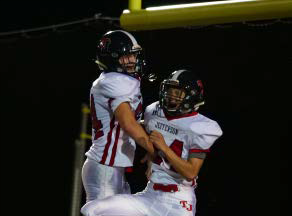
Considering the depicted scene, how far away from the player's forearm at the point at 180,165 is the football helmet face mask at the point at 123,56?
0.57 meters

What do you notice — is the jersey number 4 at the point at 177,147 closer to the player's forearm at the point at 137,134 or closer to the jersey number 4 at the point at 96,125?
the player's forearm at the point at 137,134

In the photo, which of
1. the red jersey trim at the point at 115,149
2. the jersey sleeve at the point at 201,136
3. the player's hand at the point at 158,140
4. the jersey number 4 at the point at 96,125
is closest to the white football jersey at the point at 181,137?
the jersey sleeve at the point at 201,136

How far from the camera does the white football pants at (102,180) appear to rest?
379 centimetres

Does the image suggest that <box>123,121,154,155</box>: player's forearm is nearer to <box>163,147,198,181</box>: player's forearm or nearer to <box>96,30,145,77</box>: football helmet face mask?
<box>163,147,198,181</box>: player's forearm

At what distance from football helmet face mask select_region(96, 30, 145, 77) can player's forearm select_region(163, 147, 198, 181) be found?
57cm

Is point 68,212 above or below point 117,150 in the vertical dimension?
below

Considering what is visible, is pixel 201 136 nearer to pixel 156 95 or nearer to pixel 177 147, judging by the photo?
pixel 177 147

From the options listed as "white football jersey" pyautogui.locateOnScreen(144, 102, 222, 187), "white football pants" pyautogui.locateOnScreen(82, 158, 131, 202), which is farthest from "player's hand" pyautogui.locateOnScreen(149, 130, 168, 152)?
"white football pants" pyautogui.locateOnScreen(82, 158, 131, 202)

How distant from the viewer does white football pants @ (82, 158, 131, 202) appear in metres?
3.79

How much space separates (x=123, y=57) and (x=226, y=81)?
1.26m

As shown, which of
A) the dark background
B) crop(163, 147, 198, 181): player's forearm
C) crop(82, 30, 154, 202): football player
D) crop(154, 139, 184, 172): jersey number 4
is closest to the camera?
crop(163, 147, 198, 181): player's forearm

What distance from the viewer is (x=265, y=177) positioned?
15.4 feet

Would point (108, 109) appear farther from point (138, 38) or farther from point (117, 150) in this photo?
point (138, 38)

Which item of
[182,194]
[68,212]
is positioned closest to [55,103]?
Result: [68,212]
